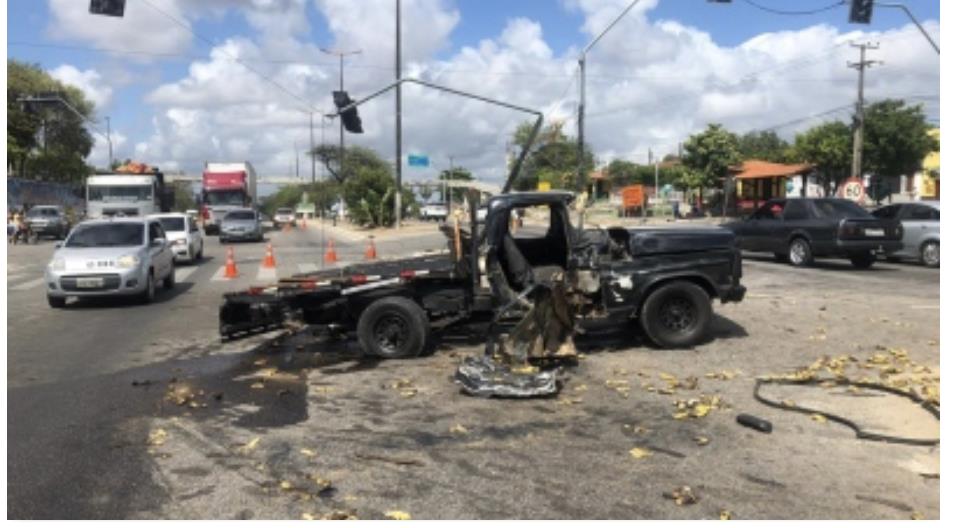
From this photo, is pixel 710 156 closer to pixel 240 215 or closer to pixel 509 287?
pixel 240 215

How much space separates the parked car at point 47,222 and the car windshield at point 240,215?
10.2m

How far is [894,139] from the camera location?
161 ft

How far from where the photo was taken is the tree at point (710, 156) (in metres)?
54.4

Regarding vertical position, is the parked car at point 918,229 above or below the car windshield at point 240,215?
below

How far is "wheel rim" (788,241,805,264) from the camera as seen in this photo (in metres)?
19.7

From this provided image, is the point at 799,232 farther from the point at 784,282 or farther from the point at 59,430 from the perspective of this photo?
the point at 59,430

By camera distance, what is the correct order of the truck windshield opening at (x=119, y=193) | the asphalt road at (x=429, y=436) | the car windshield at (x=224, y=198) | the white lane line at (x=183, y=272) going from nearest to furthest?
1. the asphalt road at (x=429, y=436)
2. the white lane line at (x=183, y=272)
3. the truck windshield opening at (x=119, y=193)
4. the car windshield at (x=224, y=198)

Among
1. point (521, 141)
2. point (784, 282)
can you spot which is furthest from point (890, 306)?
point (521, 141)

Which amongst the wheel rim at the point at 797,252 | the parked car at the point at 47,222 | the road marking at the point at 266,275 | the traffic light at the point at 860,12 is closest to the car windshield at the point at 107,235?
the road marking at the point at 266,275

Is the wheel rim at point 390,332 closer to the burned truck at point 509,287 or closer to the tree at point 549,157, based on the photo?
the burned truck at point 509,287

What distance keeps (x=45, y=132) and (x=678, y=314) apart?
236 feet

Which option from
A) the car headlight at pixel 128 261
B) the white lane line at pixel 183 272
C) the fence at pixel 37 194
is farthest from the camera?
the fence at pixel 37 194

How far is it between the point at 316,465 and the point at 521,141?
7229 centimetres
